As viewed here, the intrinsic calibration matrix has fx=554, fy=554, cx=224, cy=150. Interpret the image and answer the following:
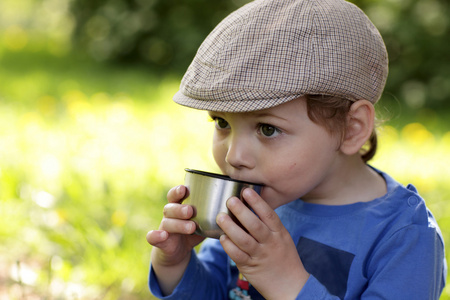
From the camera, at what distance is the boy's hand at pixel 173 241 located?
1.71 meters

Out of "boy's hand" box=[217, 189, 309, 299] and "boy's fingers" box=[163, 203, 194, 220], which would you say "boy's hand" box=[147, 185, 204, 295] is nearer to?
"boy's fingers" box=[163, 203, 194, 220]

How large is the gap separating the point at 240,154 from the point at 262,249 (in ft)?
0.97

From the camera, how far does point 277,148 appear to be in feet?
5.64

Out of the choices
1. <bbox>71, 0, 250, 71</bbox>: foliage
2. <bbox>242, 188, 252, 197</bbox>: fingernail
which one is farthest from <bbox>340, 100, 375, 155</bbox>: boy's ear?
<bbox>71, 0, 250, 71</bbox>: foliage

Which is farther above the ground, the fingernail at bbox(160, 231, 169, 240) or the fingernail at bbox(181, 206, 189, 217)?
the fingernail at bbox(181, 206, 189, 217)

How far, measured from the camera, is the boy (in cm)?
165

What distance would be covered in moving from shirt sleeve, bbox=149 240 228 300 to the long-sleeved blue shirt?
12 mm

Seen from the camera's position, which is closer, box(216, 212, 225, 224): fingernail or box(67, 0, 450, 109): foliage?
box(216, 212, 225, 224): fingernail

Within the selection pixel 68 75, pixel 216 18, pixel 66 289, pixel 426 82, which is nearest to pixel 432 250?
pixel 66 289

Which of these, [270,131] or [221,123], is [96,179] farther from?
[270,131]

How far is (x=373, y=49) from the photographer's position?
1811mm

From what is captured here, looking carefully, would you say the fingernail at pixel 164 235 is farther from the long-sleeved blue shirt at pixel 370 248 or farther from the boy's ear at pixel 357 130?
the boy's ear at pixel 357 130

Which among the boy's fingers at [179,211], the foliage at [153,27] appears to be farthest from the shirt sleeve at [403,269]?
the foliage at [153,27]

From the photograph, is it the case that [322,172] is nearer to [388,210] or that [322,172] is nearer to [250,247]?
[388,210]
